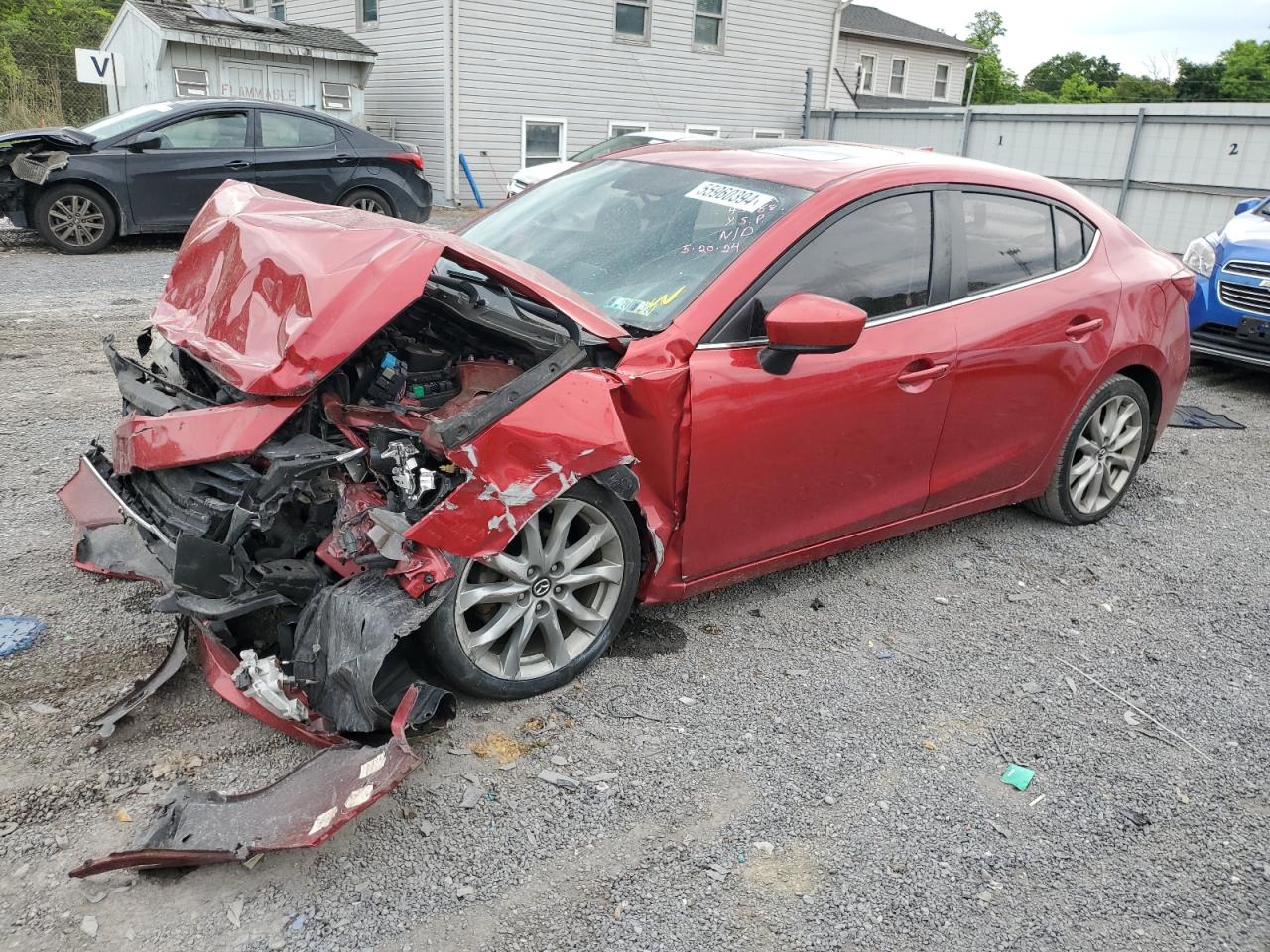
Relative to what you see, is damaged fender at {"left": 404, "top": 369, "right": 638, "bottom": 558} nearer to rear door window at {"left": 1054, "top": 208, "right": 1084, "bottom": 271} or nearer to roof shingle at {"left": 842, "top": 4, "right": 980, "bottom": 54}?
rear door window at {"left": 1054, "top": 208, "right": 1084, "bottom": 271}

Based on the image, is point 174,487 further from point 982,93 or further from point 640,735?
point 982,93

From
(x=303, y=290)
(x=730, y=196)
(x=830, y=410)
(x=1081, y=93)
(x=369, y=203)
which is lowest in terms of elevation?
(x=369, y=203)

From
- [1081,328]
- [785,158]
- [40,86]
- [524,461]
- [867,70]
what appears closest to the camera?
[524,461]

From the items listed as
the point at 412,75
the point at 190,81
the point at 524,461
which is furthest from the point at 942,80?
the point at 524,461

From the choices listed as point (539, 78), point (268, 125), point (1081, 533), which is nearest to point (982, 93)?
point (539, 78)

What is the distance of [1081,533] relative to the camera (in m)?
4.85

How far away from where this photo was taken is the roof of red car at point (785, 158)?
368 cm

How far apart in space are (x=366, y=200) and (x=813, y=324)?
32.9 ft

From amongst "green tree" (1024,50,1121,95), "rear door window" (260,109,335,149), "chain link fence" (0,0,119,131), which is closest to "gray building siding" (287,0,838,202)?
"chain link fence" (0,0,119,131)

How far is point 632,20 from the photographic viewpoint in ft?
60.7

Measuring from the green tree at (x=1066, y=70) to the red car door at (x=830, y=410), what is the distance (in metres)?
67.1

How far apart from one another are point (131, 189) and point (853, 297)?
9258mm

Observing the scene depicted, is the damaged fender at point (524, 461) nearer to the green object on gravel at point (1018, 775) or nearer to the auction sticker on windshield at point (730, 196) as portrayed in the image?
the auction sticker on windshield at point (730, 196)

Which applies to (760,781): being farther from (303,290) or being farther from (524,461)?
(303,290)
